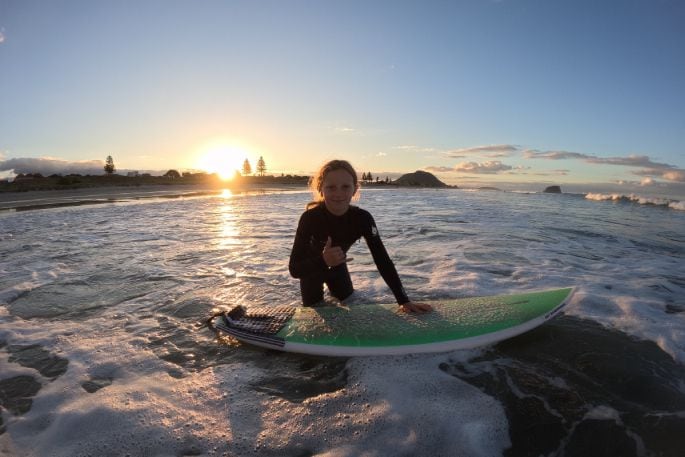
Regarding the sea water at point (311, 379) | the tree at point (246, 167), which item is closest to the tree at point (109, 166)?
the tree at point (246, 167)

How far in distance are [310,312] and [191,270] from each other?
3276 millimetres

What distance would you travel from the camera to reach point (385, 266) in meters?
4.05

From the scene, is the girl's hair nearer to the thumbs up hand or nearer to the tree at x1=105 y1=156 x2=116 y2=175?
the thumbs up hand

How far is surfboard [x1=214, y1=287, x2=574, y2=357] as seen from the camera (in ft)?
10.8

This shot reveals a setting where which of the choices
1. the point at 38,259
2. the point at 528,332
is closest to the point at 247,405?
the point at 528,332

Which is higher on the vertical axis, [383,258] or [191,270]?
[383,258]

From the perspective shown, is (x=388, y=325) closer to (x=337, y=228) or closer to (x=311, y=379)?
(x=311, y=379)

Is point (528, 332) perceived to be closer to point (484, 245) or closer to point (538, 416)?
point (538, 416)

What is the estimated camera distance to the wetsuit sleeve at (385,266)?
3.99 m

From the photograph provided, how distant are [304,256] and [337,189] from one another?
2.78 feet

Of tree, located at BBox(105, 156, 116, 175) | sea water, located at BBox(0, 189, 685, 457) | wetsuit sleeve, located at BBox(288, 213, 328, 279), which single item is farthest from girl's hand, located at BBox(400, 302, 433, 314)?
tree, located at BBox(105, 156, 116, 175)

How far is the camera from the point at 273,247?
8609 millimetres

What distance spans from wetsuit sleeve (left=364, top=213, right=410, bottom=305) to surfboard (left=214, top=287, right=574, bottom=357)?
7.2 inches

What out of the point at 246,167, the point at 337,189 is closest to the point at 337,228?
the point at 337,189
